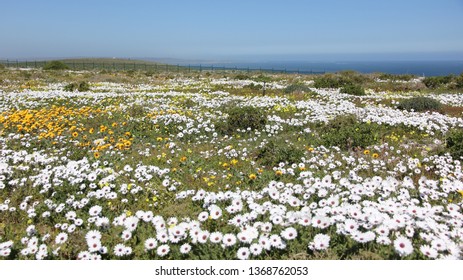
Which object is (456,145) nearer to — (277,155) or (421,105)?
(277,155)

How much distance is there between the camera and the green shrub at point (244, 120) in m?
11.5

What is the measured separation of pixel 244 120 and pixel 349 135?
12.3ft

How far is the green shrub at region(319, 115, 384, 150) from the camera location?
31.0 feet

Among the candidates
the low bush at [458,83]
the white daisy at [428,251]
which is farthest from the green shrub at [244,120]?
the low bush at [458,83]

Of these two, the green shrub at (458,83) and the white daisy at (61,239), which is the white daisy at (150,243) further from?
the green shrub at (458,83)

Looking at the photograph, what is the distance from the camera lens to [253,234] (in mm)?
4434

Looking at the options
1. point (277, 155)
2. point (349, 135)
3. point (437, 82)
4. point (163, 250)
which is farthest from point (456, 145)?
point (437, 82)

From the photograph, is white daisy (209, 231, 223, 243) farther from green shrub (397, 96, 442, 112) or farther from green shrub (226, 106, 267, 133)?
green shrub (397, 96, 442, 112)

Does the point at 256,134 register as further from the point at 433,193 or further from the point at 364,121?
the point at 433,193
